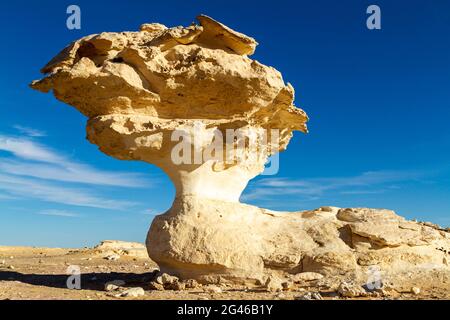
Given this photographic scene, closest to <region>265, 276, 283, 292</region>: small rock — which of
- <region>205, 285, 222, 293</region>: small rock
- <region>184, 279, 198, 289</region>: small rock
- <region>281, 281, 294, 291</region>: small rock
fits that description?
<region>281, 281, 294, 291</region>: small rock

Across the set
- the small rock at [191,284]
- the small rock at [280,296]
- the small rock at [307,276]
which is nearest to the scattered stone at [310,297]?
the small rock at [280,296]

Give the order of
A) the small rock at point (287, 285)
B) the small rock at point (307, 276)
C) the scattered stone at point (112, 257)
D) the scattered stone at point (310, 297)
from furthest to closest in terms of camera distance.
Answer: the scattered stone at point (112, 257), the small rock at point (307, 276), the small rock at point (287, 285), the scattered stone at point (310, 297)

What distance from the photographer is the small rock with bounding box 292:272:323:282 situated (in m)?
10.6

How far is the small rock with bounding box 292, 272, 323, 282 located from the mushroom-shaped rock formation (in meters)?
0.17

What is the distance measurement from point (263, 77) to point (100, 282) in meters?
7.04

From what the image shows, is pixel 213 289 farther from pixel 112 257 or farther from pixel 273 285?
pixel 112 257

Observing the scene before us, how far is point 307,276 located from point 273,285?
3.33 ft

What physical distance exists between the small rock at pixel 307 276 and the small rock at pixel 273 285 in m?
0.53

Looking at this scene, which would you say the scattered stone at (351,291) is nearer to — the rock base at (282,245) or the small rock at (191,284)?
the rock base at (282,245)

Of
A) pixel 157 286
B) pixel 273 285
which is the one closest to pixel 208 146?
pixel 157 286

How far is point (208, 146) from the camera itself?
12016 millimetres

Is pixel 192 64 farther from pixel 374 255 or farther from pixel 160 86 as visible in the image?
pixel 374 255

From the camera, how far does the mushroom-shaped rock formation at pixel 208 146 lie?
35.8 ft
